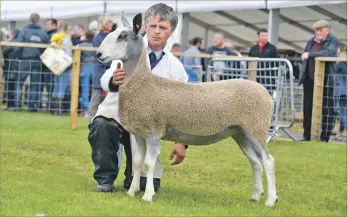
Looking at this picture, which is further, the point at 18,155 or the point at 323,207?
the point at 18,155

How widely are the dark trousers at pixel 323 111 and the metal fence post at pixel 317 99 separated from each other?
74 millimetres

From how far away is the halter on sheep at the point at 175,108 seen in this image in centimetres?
632

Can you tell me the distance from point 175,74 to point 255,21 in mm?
13908

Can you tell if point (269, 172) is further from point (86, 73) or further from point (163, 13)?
point (86, 73)

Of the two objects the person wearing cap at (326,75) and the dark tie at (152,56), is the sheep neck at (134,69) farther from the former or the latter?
the person wearing cap at (326,75)

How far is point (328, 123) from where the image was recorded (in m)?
13.7

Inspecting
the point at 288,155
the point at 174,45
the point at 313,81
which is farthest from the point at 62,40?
the point at 288,155

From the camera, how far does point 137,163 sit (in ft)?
21.9

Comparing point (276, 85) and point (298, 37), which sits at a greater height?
point (298, 37)

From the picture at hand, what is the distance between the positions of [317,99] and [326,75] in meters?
0.46

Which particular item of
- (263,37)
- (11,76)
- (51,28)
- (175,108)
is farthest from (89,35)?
(175,108)

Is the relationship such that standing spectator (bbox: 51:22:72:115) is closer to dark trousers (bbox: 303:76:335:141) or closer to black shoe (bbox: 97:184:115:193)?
dark trousers (bbox: 303:76:335:141)

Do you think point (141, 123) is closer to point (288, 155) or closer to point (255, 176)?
point (255, 176)

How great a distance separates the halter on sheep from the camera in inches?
249
